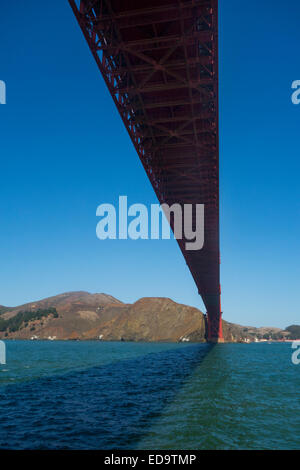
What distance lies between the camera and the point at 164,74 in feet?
39.1

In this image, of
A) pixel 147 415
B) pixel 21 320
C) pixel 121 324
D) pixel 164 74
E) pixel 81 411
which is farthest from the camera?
pixel 21 320

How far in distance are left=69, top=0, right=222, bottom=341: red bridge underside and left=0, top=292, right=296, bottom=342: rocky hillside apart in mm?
84156

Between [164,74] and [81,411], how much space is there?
13.1m

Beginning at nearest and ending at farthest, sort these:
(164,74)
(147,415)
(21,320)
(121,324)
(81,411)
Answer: (147,415) < (81,411) < (164,74) < (121,324) < (21,320)

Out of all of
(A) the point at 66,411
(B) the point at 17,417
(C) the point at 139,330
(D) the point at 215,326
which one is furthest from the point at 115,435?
(C) the point at 139,330

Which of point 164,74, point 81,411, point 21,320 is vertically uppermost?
point 164,74

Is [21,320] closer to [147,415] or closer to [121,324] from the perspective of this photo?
[121,324]

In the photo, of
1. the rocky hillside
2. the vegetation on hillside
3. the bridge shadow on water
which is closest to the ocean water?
the bridge shadow on water

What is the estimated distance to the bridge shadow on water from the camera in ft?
27.2

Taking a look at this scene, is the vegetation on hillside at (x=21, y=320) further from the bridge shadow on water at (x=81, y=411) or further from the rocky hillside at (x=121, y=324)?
the bridge shadow on water at (x=81, y=411)

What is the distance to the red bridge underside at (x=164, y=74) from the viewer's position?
9586 mm

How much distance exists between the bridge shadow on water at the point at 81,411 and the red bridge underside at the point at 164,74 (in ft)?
37.0

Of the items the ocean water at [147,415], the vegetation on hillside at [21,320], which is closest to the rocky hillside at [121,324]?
the vegetation on hillside at [21,320]

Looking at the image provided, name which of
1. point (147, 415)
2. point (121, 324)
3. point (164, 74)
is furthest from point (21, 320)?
point (164, 74)
